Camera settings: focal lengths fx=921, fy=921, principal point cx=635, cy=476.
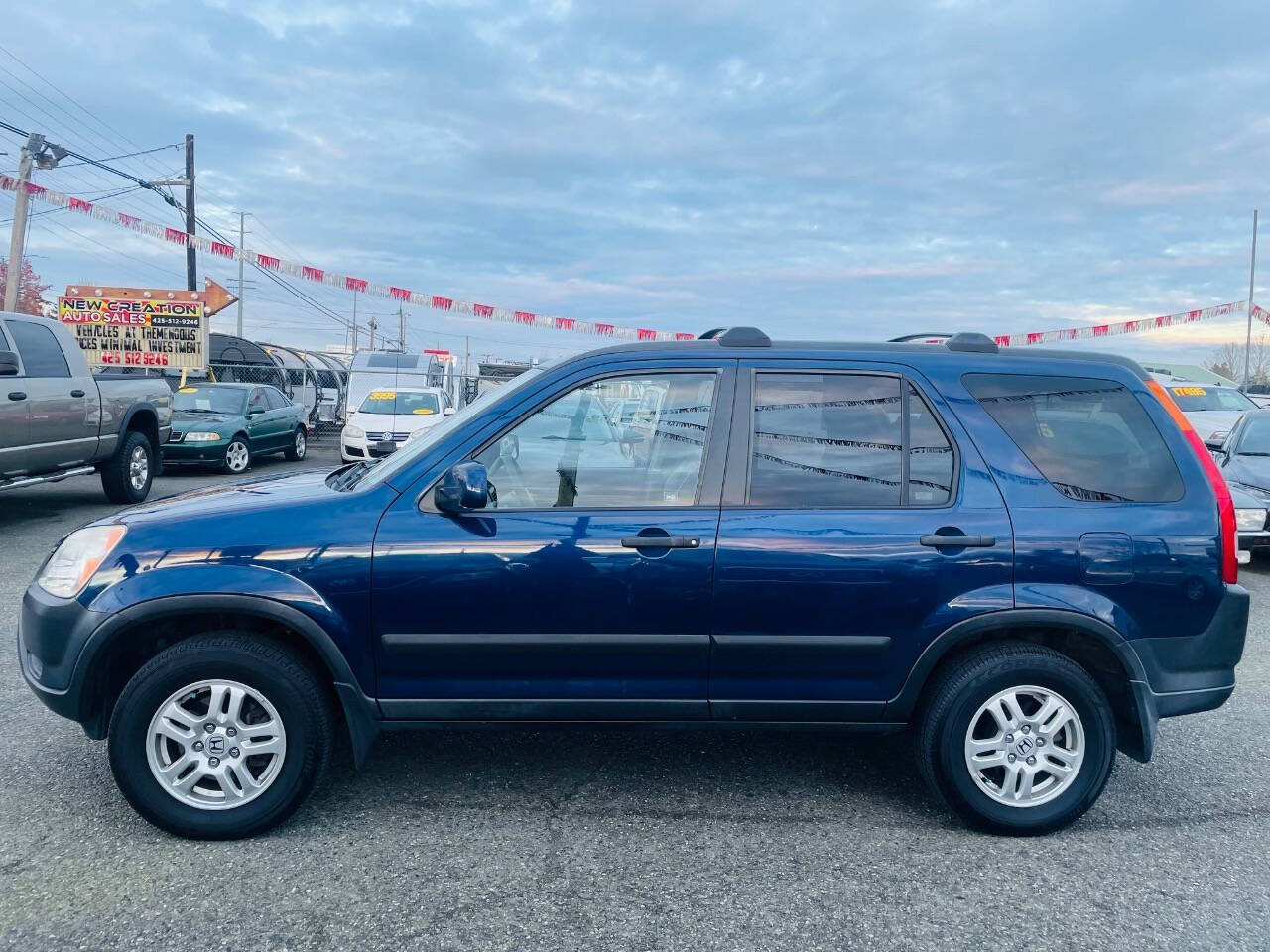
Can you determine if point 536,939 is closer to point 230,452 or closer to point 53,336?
point 53,336

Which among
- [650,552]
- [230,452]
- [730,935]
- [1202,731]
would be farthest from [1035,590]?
[230,452]

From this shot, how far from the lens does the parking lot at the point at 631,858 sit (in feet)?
8.64

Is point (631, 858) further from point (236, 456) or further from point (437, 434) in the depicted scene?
point (236, 456)

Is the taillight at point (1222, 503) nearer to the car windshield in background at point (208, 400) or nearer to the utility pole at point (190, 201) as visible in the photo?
the car windshield in background at point (208, 400)

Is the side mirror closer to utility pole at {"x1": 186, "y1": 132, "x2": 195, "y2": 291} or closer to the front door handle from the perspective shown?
the front door handle

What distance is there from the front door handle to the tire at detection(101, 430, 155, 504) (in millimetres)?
9010

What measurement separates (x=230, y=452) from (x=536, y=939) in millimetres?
13364

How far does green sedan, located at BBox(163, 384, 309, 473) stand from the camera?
13.8 metres

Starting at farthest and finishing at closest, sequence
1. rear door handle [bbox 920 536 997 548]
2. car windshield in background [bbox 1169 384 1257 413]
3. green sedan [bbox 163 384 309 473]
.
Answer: car windshield in background [bbox 1169 384 1257 413] < green sedan [bbox 163 384 309 473] < rear door handle [bbox 920 536 997 548]

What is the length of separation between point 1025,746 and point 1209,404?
14.6 m

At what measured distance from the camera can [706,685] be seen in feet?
10.4

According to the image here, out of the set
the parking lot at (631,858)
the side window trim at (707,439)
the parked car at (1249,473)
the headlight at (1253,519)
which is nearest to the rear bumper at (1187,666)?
the parking lot at (631,858)

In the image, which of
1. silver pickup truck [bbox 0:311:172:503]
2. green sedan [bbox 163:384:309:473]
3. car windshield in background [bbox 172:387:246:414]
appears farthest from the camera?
car windshield in background [bbox 172:387:246:414]

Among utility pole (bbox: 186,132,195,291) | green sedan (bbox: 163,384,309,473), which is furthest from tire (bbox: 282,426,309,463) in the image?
utility pole (bbox: 186,132,195,291)
